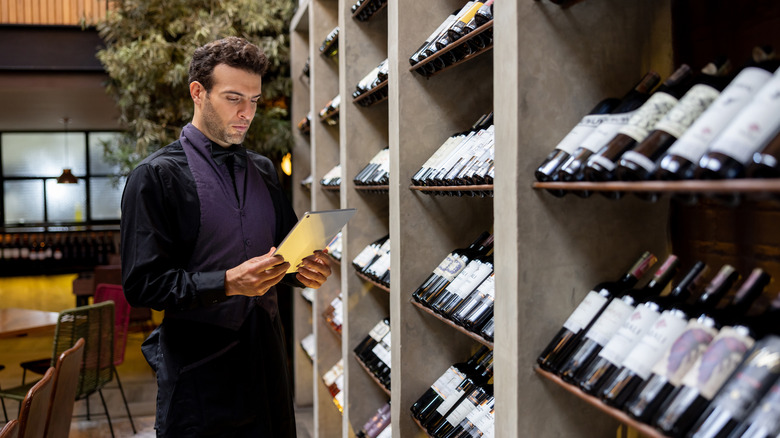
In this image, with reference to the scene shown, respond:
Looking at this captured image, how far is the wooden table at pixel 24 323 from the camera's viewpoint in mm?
4066

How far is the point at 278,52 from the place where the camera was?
5.46 meters

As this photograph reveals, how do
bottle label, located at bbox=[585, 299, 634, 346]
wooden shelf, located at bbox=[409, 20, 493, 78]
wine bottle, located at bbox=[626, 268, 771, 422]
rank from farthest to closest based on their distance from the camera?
1. wooden shelf, located at bbox=[409, 20, 493, 78]
2. bottle label, located at bbox=[585, 299, 634, 346]
3. wine bottle, located at bbox=[626, 268, 771, 422]

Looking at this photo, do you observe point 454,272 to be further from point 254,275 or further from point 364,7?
point 364,7

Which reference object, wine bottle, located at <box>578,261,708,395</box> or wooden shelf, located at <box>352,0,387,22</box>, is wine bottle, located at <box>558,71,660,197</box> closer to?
wine bottle, located at <box>578,261,708,395</box>

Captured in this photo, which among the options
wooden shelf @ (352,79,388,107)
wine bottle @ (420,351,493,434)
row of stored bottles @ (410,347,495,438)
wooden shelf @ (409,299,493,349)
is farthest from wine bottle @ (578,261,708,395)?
wooden shelf @ (352,79,388,107)

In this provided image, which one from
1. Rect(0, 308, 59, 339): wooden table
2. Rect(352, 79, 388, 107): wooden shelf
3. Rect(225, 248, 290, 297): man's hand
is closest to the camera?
Rect(225, 248, 290, 297): man's hand

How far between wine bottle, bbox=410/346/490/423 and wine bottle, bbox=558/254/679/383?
0.95 m

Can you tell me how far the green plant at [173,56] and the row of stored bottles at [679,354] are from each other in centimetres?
417

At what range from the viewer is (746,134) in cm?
104

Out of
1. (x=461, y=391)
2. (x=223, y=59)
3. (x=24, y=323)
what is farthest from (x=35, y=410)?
(x=24, y=323)

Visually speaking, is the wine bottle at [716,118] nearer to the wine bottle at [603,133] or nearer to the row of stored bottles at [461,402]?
the wine bottle at [603,133]

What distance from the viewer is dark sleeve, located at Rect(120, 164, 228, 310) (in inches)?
80.7

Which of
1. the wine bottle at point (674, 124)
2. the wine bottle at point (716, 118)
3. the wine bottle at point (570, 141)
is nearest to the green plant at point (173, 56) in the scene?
the wine bottle at point (570, 141)

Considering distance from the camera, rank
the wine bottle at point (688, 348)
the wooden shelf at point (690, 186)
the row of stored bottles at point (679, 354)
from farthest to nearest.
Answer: the wine bottle at point (688, 348) → the row of stored bottles at point (679, 354) → the wooden shelf at point (690, 186)
